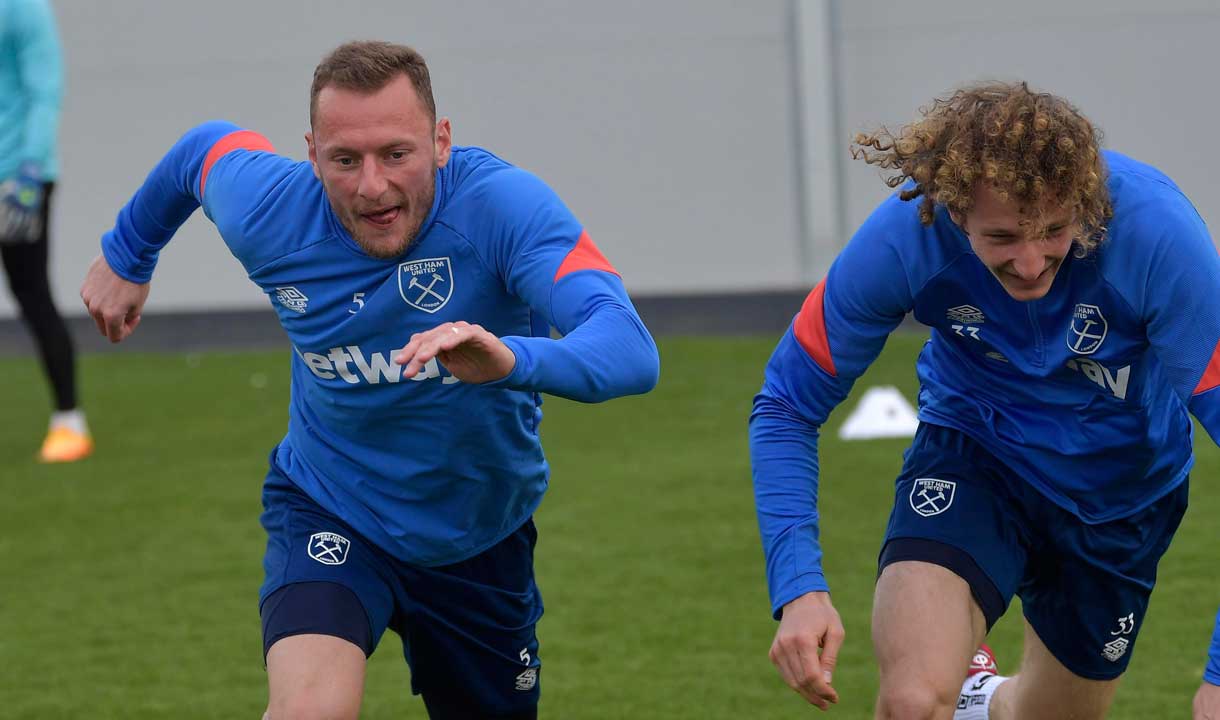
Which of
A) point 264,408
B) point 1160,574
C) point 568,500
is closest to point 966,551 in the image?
point 1160,574

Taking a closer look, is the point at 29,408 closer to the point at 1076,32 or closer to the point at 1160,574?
the point at 1160,574

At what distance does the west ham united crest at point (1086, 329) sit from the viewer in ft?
10.7

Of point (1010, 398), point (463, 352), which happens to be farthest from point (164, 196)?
point (1010, 398)

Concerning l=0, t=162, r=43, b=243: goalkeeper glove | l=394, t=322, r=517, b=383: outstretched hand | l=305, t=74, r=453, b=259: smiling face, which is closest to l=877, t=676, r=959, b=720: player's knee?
l=394, t=322, r=517, b=383: outstretched hand

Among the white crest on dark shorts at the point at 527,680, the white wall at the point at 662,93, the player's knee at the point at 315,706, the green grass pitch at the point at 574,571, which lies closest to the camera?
the player's knee at the point at 315,706

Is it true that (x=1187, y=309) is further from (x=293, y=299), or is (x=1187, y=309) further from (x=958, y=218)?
(x=293, y=299)

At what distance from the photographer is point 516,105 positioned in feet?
44.9

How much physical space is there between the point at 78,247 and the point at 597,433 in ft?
23.8

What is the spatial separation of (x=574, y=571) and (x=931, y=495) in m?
2.76

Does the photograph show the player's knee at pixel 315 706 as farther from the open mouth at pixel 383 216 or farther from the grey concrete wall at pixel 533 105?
the grey concrete wall at pixel 533 105

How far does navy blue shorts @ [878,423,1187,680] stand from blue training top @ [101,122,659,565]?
0.84 metres

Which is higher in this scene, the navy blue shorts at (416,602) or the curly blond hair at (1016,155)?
the curly blond hair at (1016,155)

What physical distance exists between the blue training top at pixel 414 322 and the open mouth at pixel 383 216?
0.24 feet

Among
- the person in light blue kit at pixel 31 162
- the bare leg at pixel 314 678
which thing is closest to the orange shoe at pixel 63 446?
the person in light blue kit at pixel 31 162
